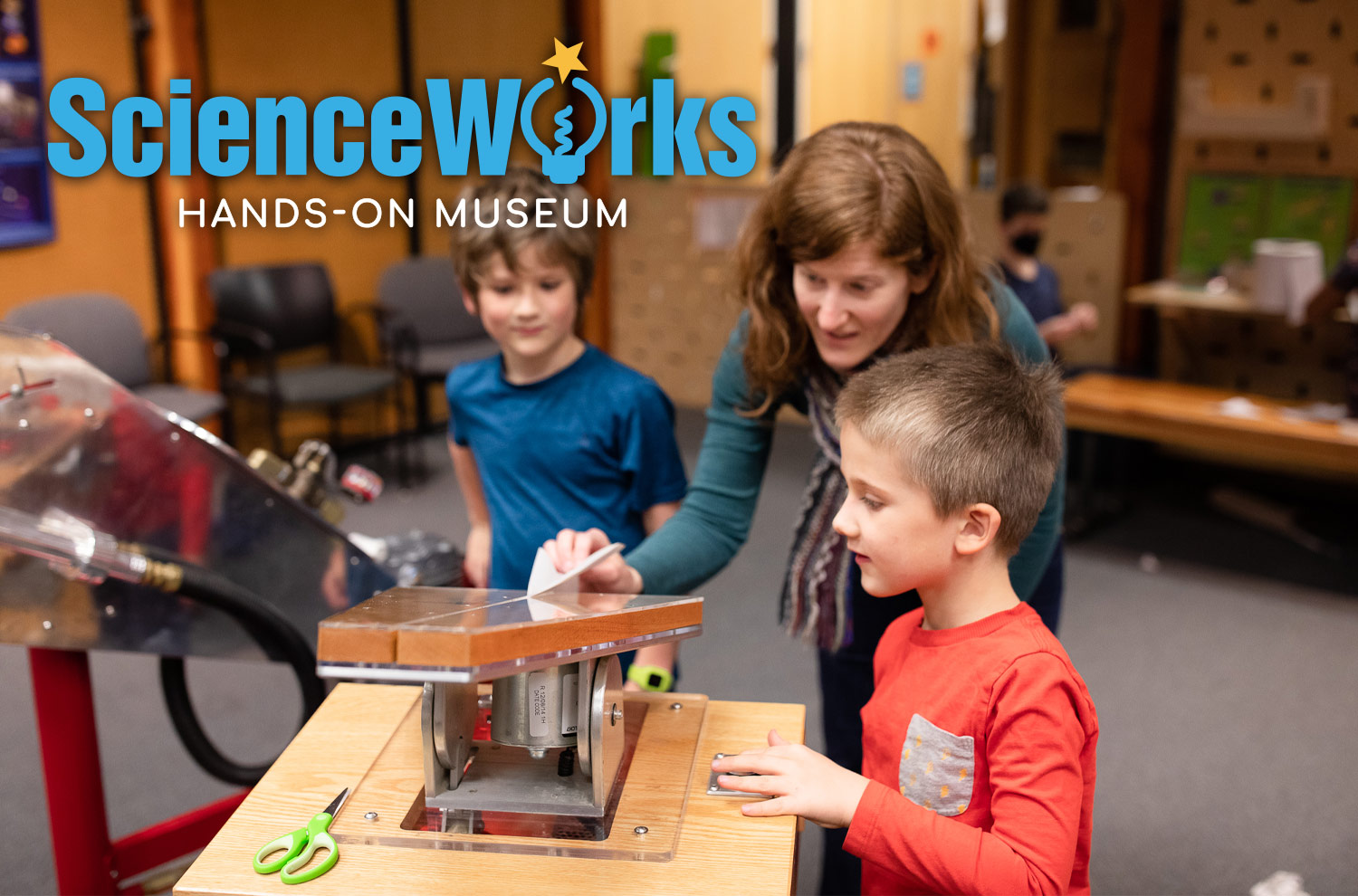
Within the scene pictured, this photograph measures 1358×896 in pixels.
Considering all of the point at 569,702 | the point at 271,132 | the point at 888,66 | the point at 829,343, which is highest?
the point at 888,66

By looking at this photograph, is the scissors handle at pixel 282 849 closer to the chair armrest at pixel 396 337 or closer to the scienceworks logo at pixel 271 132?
the scienceworks logo at pixel 271 132

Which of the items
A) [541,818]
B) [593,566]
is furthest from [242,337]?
[541,818]

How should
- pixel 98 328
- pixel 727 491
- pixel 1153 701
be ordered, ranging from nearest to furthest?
pixel 727 491
pixel 1153 701
pixel 98 328

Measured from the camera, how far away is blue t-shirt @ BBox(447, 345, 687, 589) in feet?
6.26

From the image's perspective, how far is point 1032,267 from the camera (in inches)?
181

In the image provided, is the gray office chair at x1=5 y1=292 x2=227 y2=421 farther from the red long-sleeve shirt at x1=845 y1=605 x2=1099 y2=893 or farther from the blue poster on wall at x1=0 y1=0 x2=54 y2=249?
the red long-sleeve shirt at x1=845 y1=605 x2=1099 y2=893

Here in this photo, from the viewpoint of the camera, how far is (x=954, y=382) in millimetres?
1203

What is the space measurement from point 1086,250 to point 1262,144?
80 cm

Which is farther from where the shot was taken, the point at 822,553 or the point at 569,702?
the point at 822,553

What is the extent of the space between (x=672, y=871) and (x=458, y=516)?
12.6ft

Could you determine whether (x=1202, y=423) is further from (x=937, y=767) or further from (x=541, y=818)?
(x=541, y=818)

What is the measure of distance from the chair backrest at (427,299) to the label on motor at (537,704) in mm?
4498

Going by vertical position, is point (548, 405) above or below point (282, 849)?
above

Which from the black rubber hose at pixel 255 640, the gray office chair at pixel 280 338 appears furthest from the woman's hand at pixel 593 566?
the gray office chair at pixel 280 338
